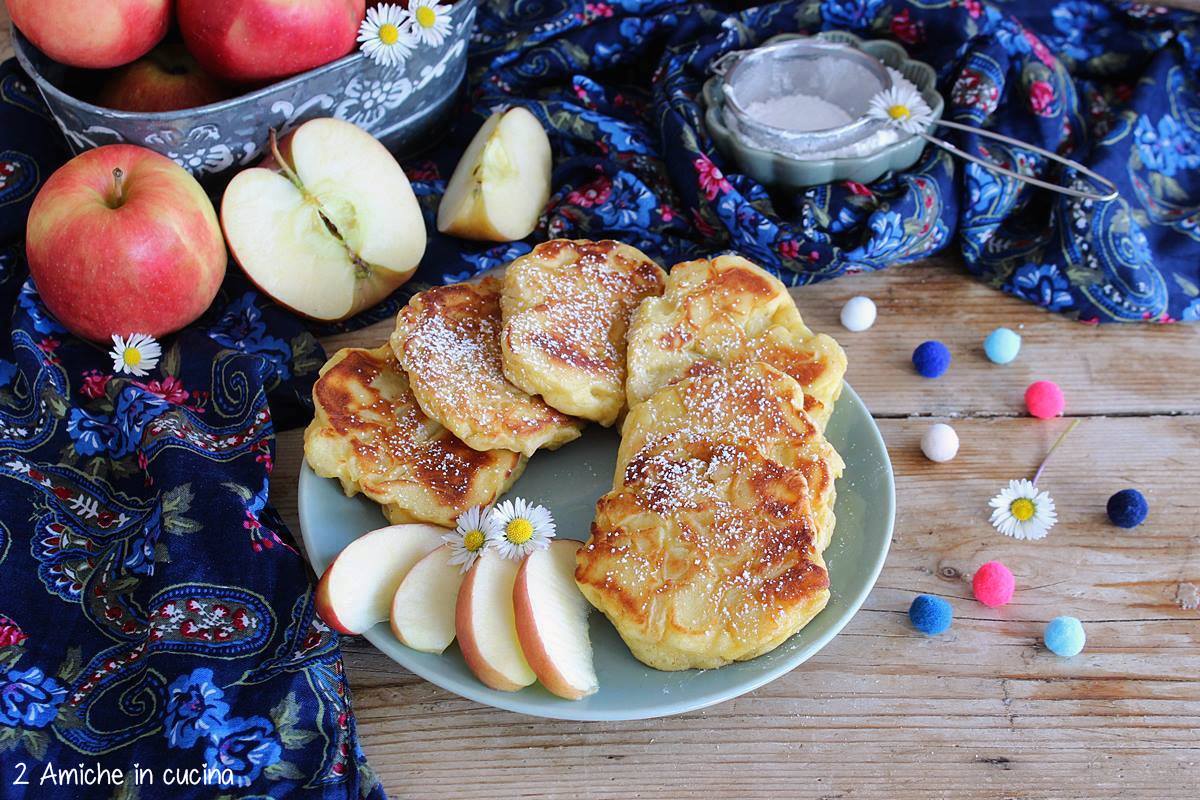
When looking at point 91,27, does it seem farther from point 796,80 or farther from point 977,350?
point 977,350

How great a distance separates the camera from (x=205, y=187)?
6.73 feet

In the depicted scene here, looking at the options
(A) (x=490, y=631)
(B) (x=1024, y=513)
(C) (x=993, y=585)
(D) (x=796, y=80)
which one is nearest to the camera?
(A) (x=490, y=631)

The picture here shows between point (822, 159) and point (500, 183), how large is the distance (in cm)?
62

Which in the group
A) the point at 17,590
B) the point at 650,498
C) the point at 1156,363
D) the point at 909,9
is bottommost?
the point at 1156,363

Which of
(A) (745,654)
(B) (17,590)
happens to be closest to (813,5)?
(A) (745,654)

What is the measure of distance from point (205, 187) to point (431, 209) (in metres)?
0.43

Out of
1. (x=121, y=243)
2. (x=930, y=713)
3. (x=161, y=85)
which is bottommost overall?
(x=930, y=713)

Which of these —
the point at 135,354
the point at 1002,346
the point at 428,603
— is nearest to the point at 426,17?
the point at 135,354

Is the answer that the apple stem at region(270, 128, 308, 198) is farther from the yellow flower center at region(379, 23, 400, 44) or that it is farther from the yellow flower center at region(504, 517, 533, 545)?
the yellow flower center at region(504, 517, 533, 545)

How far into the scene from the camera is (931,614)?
1646mm

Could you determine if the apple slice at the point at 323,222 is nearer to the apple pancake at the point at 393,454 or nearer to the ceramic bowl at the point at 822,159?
the apple pancake at the point at 393,454

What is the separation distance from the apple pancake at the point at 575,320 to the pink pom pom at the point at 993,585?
622mm

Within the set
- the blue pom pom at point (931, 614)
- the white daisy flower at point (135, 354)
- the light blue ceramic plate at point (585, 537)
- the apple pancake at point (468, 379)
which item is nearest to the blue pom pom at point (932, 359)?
the light blue ceramic plate at point (585, 537)

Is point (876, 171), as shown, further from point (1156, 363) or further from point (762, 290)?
point (1156, 363)
